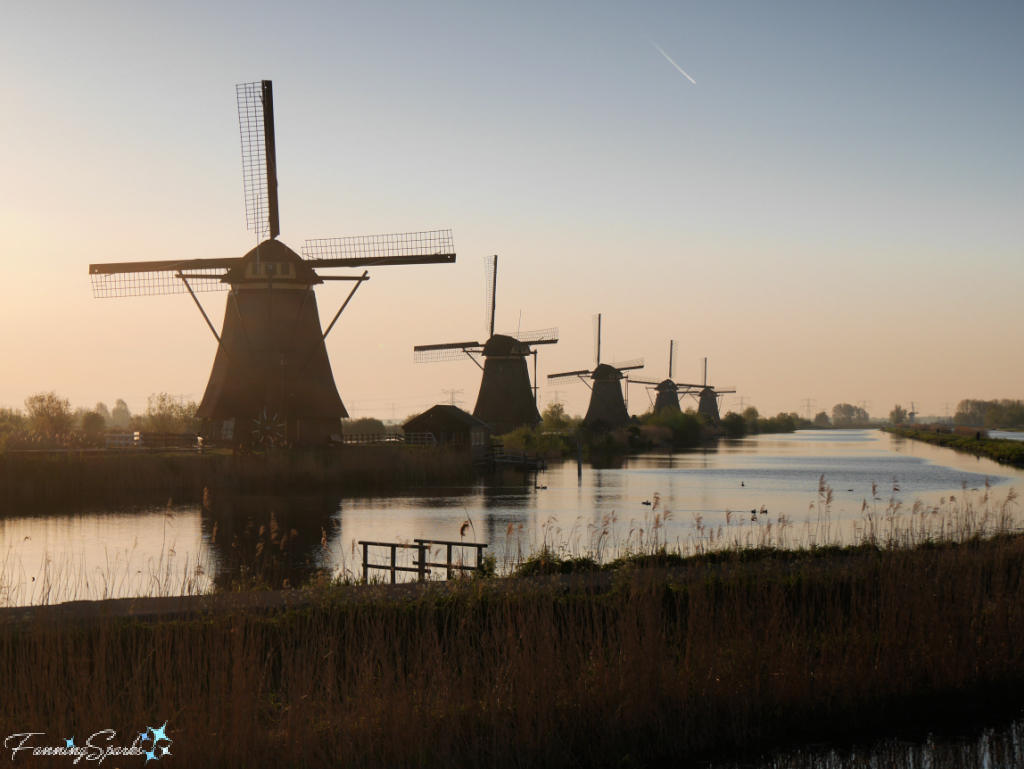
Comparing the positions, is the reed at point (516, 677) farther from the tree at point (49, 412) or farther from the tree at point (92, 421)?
the tree at point (92, 421)

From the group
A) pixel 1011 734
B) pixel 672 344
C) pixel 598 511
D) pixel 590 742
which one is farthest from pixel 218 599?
pixel 672 344

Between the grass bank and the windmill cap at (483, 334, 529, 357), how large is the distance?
965 inches

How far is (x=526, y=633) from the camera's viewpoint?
653 centimetres

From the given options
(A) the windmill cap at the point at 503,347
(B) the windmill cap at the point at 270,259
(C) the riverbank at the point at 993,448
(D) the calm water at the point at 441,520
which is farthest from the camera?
(A) the windmill cap at the point at 503,347

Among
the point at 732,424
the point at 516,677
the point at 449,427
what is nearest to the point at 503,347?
the point at 449,427

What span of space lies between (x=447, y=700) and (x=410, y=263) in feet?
77.9

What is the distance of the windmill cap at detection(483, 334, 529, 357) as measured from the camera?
57562 mm

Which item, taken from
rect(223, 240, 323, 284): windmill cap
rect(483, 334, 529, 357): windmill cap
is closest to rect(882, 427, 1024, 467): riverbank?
rect(483, 334, 529, 357): windmill cap

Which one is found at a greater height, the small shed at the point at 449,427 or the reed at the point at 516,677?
the small shed at the point at 449,427

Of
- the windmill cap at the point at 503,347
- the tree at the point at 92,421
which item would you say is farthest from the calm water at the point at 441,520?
the tree at the point at 92,421

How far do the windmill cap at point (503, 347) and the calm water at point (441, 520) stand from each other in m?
16.3

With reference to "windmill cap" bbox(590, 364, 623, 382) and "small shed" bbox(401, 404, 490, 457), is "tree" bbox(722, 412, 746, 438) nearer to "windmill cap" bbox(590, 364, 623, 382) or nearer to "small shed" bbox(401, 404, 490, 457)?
"windmill cap" bbox(590, 364, 623, 382)

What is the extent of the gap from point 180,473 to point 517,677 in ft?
81.8

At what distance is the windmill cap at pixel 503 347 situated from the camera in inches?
2266
